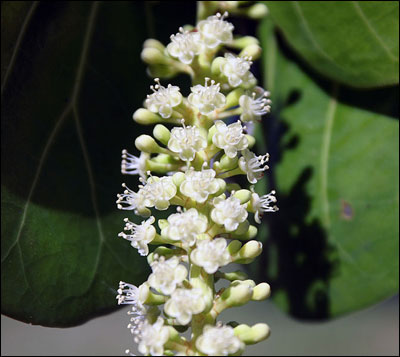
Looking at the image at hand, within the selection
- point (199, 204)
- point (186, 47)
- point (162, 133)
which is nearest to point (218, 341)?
point (199, 204)

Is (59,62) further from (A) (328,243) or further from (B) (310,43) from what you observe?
(A) (328,243)

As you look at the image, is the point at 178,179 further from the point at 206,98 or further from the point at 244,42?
the point at 244,42

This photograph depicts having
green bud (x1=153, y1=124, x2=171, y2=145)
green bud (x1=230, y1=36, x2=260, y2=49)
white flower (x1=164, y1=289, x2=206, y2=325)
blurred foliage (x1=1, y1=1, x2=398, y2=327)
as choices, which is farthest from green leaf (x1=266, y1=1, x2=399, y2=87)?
white flower (x1=164, y1=289, x2=206, y2=325)

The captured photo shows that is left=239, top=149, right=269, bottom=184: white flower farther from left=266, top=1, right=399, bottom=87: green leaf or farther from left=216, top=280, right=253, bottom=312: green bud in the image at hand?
left=266, top=1, right=399, bottom=87: green leaf

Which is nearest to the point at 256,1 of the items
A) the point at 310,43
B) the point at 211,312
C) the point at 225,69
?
the point at 310,43

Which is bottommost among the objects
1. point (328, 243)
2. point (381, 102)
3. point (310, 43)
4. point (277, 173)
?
point (328, 243)
